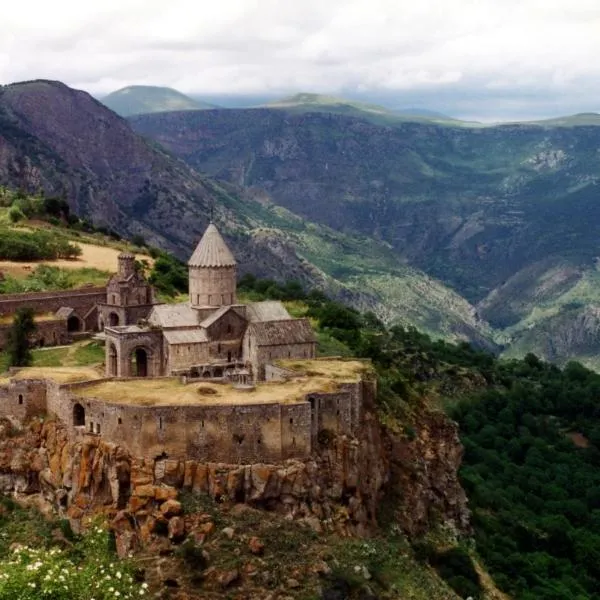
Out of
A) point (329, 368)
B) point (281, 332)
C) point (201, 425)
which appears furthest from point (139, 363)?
point (201, 425)

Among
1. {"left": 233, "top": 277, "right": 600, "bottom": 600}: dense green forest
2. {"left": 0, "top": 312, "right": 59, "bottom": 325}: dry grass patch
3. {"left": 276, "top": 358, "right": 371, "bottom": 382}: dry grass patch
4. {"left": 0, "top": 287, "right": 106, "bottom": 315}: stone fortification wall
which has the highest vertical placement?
{"left": 0, "top": 287, "right": 106, "bottom": 315}: stone fortification wall

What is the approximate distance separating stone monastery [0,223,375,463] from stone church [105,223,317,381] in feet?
0.20

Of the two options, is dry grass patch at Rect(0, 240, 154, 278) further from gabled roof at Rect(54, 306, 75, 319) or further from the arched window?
the arched window

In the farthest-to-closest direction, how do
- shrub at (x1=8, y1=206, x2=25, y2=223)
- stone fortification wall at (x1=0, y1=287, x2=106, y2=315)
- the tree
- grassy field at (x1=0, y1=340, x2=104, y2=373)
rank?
shrub at (x1=8, y1=206, x2=25, y2=223) < stone fortification wall at (x1=0, y1=287, x2=106, y2=315) < the tree < grassy field at (x1=0, y1=340, x2=104, y2=373)

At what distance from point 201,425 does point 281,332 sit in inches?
490

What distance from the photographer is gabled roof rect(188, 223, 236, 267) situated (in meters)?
65.9

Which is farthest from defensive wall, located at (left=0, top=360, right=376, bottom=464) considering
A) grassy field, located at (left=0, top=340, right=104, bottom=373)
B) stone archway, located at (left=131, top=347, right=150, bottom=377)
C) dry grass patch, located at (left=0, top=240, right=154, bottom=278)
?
dry grass patch, located at (left=0, top=240, right=154, bottom=278)

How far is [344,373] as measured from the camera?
6191 centimetres

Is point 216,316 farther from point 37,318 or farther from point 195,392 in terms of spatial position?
point 37,318

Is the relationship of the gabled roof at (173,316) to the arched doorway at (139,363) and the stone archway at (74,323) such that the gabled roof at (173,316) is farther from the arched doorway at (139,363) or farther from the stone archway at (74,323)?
the stone archway at (74,323)

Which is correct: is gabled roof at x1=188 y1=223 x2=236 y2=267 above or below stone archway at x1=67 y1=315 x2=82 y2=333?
above

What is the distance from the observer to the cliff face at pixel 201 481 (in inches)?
2026

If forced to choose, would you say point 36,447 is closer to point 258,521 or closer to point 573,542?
point 258,521

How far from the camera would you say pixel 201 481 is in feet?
170
